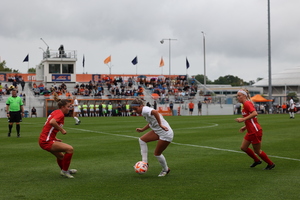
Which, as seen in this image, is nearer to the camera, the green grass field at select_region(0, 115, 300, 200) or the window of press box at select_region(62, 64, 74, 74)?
the green grass field at select_region(0, 115, 300, 200)

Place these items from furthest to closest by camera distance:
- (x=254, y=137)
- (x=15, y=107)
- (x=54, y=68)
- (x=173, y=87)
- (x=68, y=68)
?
(x=173, y=87) < (x=68, y=68) < (x=54, y=68) < (x=15, y=107) < (x=254, y=137)

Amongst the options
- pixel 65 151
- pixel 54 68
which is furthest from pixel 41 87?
pixel 65 151

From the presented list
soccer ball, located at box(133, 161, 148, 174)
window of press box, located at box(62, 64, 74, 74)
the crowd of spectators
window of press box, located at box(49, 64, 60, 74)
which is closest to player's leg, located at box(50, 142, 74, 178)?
soccer ball, located at box(133, 161, 148, 174)

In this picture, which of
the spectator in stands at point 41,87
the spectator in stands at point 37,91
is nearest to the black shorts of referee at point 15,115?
the spectator in stands at point 37,91

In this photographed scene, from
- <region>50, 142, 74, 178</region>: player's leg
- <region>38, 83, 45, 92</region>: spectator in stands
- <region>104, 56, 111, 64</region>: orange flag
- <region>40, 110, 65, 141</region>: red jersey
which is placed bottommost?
<region>50, 142, 74, 178</region>: player's leg

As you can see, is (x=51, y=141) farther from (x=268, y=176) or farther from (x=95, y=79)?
(x=95, y=79)

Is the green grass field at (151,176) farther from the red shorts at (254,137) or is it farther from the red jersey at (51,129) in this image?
the red jersey at (51,129)

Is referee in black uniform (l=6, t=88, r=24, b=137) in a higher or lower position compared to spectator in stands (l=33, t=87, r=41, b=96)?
lower

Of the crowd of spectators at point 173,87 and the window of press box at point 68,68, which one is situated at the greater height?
the window of press box at point 68,68

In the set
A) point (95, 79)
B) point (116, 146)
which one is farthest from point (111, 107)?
point (116, 146)

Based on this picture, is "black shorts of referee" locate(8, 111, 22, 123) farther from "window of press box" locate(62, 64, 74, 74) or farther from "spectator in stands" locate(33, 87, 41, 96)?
"window of press box" locate(62, 64, 74, 74)

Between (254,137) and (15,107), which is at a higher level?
(15,107)

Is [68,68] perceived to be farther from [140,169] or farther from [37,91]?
[140,169]

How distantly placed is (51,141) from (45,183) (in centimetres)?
93
